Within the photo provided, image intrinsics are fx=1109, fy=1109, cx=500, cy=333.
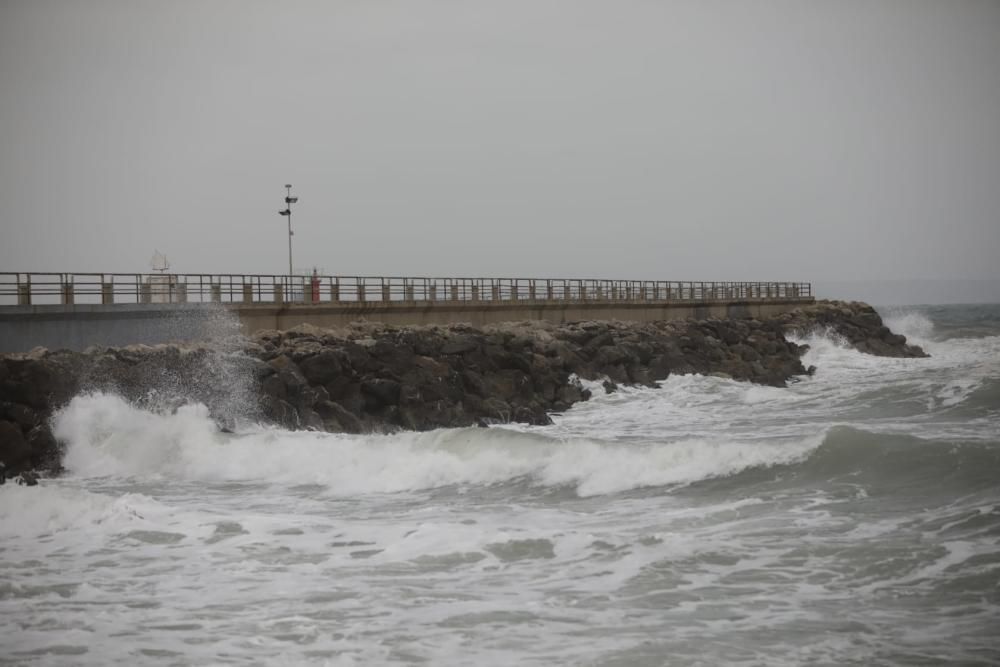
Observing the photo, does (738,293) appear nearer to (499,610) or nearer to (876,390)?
(876,390)

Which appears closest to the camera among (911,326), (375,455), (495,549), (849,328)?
(495,549)

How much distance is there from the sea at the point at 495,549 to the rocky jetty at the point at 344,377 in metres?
0.87

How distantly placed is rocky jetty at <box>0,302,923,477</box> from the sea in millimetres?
868

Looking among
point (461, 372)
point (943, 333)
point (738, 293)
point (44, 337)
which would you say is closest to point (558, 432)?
point (461, 372)

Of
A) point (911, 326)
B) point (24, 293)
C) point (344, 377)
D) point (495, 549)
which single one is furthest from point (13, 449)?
point (911, 326)

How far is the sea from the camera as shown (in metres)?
9.09

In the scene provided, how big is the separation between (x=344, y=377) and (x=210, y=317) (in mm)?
4749

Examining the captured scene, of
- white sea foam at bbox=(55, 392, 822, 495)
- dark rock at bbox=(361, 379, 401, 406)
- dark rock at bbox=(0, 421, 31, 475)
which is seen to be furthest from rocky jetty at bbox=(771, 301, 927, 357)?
dark rock at bbox=(0, 421, 31, 475)

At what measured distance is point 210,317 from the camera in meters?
27.9

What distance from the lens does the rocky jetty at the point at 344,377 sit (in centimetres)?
2181

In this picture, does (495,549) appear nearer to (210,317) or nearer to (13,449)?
(13,449)

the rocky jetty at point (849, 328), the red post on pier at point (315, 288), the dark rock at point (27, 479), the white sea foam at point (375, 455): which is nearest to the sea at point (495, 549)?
the white sea foam at point (375, 455)

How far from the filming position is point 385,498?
54.9 feet

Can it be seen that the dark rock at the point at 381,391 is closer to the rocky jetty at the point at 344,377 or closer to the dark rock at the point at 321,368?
the rocky jetty at the point at 344,377
